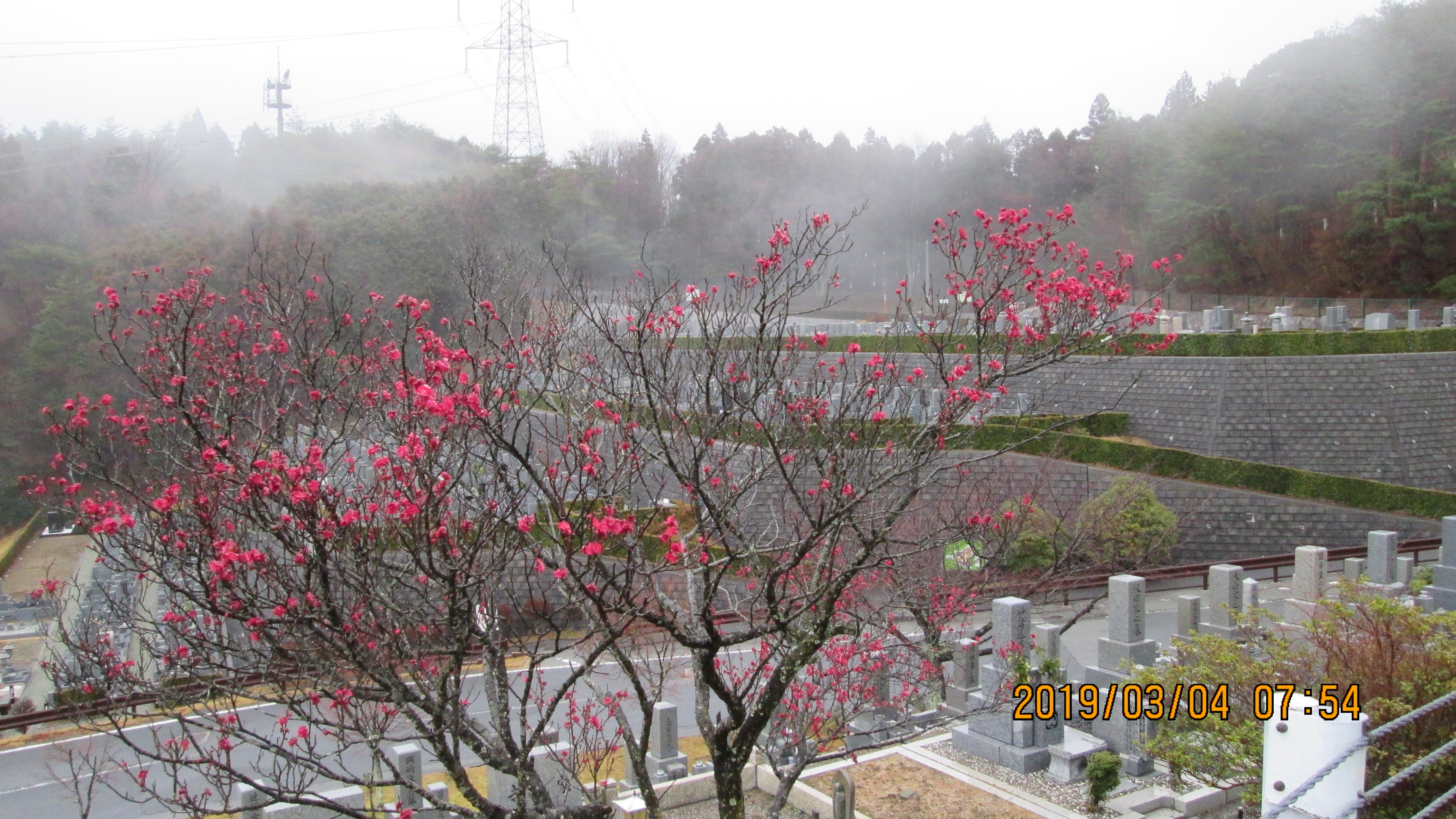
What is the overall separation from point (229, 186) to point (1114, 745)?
33700mm

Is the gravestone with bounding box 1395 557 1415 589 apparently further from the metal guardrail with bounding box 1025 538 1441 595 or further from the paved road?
the paved road

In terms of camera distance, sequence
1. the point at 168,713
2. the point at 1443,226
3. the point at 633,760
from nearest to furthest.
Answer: the point at 168,713 < the point at 633,760 < the point at 1443,226

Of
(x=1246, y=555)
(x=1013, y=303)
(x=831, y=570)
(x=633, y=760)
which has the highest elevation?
(x=1013, y=303)

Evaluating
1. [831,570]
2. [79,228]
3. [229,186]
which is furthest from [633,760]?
[229,186]

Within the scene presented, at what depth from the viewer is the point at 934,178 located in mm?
41500

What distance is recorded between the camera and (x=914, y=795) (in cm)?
692

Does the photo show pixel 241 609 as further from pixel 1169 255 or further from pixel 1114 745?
pixel 1169 255

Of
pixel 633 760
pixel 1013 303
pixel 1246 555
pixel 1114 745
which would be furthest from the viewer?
pixel 1246 555

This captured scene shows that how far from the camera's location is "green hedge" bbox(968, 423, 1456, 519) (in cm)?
1594

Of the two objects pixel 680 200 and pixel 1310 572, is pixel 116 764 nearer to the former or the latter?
pixel 1310 572

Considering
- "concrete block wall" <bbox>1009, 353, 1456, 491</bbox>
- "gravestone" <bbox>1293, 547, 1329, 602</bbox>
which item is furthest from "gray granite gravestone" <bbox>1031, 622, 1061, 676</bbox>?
"concrete block wall" <bbox>1009, 353, 1456, 491</bbox>

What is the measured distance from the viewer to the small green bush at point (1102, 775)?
6543mm

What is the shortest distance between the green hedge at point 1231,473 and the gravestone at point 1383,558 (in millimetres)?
4033

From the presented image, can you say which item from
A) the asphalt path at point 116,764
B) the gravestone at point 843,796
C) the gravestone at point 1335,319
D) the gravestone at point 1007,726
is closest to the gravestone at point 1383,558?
the gravestone at point 1007,726
